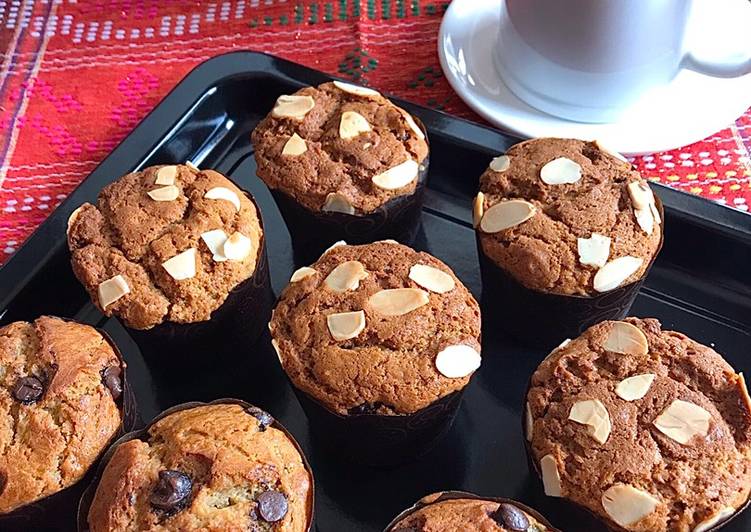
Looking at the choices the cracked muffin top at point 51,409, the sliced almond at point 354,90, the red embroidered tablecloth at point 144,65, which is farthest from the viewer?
the red embroidered tablecloth at point 144,65

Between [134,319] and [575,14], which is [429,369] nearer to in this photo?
[134,319]

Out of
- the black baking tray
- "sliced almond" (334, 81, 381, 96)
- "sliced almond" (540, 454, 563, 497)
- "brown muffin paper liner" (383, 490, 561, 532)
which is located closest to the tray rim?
the black baking tray

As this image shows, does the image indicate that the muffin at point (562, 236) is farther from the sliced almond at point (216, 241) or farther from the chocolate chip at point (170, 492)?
the chocolate chip at point (170, 492)

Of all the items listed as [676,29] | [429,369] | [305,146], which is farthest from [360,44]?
[429,369]

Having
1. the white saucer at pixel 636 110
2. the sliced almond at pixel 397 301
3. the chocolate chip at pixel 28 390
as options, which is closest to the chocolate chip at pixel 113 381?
the chocolate chip at pixel 28 390

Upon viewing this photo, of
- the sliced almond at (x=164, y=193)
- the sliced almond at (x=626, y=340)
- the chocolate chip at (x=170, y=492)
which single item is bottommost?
the chocolate chip at (x=170, y=492)

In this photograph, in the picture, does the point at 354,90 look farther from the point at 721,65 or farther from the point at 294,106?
the point at 721,65
